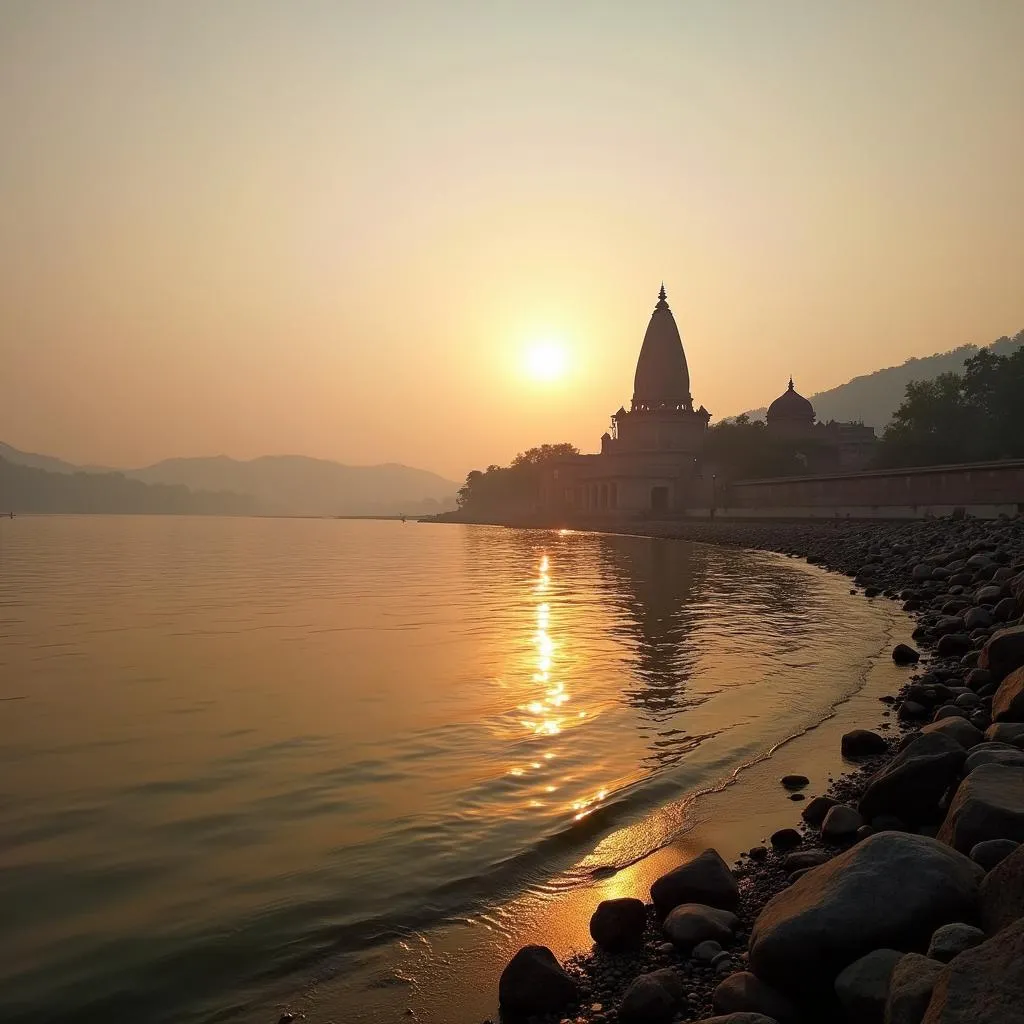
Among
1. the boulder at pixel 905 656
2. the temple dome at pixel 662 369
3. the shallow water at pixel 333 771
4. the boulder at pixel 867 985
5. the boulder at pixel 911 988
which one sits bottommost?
the shallow water at pixel 333 771

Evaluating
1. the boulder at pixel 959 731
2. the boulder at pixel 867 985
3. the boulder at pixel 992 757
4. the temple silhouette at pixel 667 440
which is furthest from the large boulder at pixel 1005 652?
the temple silhouette at pixel 667 440

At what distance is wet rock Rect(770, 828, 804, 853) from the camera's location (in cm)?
552

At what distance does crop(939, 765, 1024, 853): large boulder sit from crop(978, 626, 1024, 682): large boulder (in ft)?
13.2

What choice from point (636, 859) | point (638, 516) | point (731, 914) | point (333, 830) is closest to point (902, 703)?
point (636, 859)

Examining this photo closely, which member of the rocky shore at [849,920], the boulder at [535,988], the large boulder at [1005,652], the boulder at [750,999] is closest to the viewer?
the rocky shore at [849,920]

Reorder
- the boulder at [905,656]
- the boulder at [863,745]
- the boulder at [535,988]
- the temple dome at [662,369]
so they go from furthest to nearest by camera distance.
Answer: the temple dome at [662,369] → the boulder at [905,656] → the boulder at [863,745] → the boulder at [535,988]

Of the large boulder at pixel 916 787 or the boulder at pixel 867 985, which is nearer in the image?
the boulder at pixel 867 985

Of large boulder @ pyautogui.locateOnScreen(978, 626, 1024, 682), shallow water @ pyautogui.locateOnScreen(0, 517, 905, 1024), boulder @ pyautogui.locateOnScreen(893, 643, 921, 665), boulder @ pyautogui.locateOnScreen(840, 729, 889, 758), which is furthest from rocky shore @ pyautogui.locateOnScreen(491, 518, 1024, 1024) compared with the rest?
boulder @ pyautogui.locateOnScreen(893, 643, 921, 665)

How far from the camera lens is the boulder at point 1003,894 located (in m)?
3.25

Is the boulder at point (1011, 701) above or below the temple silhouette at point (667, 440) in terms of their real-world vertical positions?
below

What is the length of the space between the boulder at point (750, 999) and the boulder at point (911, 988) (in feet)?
1.82

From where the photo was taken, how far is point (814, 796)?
6508mm

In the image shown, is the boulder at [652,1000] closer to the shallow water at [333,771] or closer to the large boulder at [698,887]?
the large boulder at [698,887]

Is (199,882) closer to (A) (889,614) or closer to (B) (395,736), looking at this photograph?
(B) (395,736)
